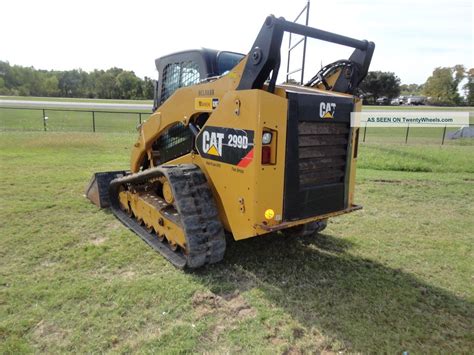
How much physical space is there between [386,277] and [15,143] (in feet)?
43.5

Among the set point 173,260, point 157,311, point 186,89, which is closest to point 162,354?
point 157,311

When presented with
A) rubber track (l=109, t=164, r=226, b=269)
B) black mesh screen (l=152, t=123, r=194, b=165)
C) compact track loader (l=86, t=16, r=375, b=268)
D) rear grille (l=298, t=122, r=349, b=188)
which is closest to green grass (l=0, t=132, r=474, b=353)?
rubber track (l=109, t=164, r=226, b=269)

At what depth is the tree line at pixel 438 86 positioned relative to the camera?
235 feet

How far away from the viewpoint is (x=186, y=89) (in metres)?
4.35

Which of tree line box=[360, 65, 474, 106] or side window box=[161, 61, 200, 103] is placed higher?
tree line box=[360, 65, 474, 106]

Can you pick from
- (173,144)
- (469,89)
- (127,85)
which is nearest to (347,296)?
(173,144)

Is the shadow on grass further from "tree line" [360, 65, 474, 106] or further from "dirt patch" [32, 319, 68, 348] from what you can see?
"tree line" [360, 65, 474, 106]

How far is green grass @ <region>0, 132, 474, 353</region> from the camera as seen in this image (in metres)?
2.90

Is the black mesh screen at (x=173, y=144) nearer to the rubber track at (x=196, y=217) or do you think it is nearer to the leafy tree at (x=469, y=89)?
the rubber track at (x=196, y=217)

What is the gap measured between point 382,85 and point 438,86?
11.5m

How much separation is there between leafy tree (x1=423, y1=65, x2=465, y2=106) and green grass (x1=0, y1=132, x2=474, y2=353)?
255ft

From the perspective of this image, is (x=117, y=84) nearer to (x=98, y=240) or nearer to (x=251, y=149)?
(x=98, y=240)

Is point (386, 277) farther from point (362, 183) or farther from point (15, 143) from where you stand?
point (15, 143)

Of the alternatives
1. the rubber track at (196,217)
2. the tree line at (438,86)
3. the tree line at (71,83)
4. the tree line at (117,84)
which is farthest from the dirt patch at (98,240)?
the tree line at (71,83)
